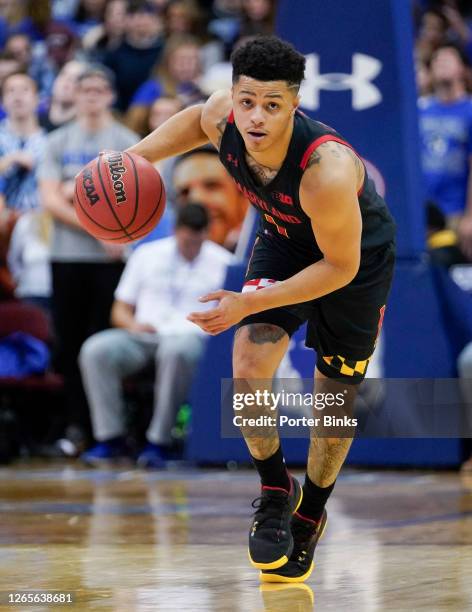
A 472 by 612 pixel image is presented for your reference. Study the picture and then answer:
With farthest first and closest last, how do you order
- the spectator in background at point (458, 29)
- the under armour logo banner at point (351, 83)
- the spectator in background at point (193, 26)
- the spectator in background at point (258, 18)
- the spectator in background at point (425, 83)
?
the spectator in background at point (193, 26)
the spectator in background at point (258, 18)
the spectator in background at point (458, 29)
the spectator in background at point (425, 83)
the under armour logo banner at point (351, 83)

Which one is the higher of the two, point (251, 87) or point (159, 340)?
point (251, 87)

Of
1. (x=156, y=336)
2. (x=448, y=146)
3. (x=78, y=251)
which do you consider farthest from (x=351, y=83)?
(x=78, y=251)

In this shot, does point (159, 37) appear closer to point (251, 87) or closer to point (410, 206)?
point (410, 206)

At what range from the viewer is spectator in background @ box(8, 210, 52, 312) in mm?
10984

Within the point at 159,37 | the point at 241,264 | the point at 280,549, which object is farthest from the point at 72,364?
the point at 280,549

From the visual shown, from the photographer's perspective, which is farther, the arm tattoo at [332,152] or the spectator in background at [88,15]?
the spectator in background at [88,15]

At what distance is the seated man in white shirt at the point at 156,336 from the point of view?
910 cm

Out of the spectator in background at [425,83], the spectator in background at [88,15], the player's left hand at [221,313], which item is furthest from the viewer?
the spectator in background at [88,15]

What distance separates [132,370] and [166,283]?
69 cm

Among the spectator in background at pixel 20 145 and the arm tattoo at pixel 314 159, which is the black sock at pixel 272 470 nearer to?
the arm tattoo at pixel 314 159

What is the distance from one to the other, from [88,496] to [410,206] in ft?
9.47

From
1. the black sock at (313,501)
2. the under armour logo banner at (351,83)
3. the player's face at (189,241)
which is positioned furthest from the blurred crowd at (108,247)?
the black sock at (313,501)

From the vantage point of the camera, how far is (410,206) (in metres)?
8.44

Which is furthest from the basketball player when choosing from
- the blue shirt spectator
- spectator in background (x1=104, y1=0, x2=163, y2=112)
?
spectator in background (x1=104, y1=0, x2=163, y2=112)
